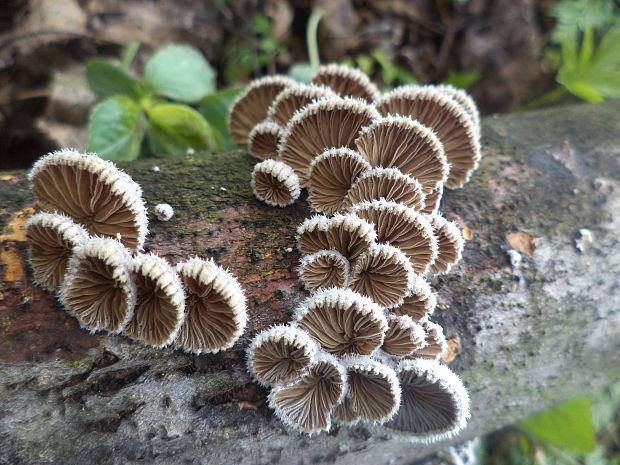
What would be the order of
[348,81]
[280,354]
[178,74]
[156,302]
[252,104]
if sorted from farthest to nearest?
[178,74]
[252,104]
[348,81]
[280,354]
[156,302]

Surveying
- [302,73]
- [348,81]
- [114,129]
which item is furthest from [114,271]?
[302,73]

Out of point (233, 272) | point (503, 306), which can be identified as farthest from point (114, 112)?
point (503, 306)

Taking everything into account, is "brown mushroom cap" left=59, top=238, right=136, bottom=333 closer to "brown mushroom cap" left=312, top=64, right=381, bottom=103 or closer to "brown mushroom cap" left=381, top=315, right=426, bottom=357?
"brown mushroom cap" left=381, top=315, right=426, bottom=357

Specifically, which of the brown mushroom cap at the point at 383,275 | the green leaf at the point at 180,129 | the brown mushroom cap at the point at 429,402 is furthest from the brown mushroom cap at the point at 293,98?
the brown mushroom cap at the point at 429,402

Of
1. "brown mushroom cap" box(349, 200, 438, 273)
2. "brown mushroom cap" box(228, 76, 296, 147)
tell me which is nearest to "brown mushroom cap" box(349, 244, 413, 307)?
"brown mushroom cap" box(349, 200, 438, 273)

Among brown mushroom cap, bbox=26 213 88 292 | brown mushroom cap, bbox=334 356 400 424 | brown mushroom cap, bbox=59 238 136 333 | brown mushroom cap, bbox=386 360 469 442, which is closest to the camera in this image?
brown mushroom cap, bbox=59 238 136 333

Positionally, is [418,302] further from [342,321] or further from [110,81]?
[110,81]

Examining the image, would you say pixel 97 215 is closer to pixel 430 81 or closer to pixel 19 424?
pixel 19 424

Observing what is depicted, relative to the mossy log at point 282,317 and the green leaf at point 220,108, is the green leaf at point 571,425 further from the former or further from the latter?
the green leaf at point 220,108

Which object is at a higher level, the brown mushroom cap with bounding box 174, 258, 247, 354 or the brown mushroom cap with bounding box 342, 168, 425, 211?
the brown mushroom cap with bounding box 342, 168, 425, 211
